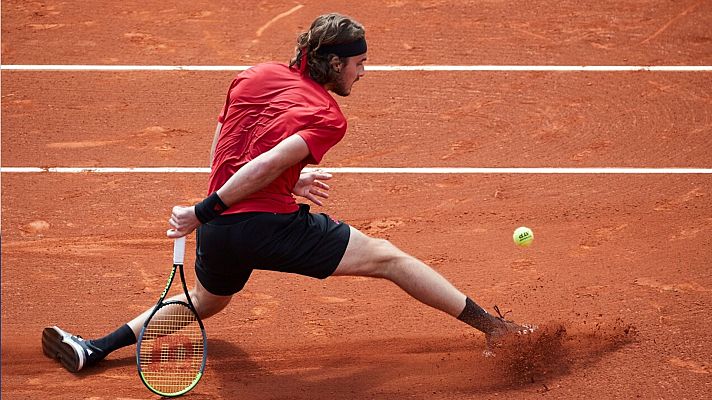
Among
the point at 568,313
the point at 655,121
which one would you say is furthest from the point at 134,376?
the point at 655,121

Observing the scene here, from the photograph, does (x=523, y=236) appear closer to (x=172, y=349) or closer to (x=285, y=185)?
(x=285, y=185)

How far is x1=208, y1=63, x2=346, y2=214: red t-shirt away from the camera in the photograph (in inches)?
217

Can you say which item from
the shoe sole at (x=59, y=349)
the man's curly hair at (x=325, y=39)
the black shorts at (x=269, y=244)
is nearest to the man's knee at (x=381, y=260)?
the black shorts at (x=269, y=244)

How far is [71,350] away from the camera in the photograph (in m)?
6.39

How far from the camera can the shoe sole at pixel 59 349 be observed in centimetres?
638

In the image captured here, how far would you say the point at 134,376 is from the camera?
641cm

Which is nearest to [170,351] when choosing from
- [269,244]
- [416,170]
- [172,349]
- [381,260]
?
[172,349]

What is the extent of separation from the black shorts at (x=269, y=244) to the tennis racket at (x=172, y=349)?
258 mm

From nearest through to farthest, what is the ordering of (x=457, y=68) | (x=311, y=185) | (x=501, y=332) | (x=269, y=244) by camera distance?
1. (x=269, y=244)
2. (x=311, y=185)
3. (x=501, y=332)
4. (x=457, y=68)

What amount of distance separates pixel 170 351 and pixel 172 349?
2 cm

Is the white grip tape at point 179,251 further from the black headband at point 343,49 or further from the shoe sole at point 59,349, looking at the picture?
the black headband at point 343,49

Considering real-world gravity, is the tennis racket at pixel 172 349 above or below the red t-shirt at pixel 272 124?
below

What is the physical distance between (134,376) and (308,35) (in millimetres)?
2276

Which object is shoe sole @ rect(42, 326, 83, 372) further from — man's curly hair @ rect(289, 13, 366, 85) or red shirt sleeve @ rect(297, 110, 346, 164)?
man's curly hair @ rect(289, 13, 366, 85)
